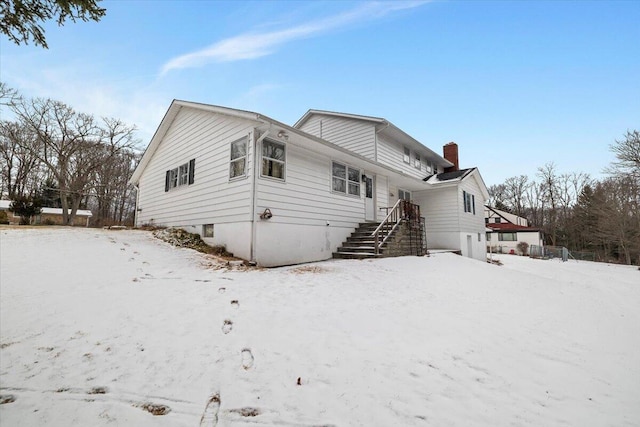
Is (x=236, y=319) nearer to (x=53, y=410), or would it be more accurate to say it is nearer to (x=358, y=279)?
(x=53, y=410)

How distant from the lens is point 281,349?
10.5 ft

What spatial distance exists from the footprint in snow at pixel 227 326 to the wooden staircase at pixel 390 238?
6466 mm

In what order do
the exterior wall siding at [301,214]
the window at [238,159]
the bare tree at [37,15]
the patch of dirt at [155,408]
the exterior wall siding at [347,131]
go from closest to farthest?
the patch of dirt at [155,408], the bare tree at [37,15], the exterior wall siding at [301,214], the window at [238,159], the exterior wall siding at [347,131]

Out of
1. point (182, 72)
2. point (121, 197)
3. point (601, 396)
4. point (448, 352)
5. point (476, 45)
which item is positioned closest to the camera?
point (601, 396)

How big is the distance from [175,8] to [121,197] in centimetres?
2783

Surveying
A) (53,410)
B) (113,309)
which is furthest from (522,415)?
(113,309)

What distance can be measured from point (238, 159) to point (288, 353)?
6.87 metres

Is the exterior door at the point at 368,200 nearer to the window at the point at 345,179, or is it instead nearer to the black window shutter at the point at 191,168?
the window at the point at 345,179

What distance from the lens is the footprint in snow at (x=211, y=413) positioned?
2.02m

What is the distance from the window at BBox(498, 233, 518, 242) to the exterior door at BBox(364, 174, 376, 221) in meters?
31.9

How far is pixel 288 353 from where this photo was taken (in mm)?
3127

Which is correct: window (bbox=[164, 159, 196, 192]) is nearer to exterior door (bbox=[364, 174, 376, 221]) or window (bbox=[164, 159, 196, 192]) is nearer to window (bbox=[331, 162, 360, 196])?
window (bbox=[331, 162, 360, 196])

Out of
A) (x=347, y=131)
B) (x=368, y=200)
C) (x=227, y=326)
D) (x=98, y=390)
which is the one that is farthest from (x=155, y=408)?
(x=347, y=131)

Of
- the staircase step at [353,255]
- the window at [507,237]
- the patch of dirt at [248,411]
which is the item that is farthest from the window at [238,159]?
the window at [507,237]
